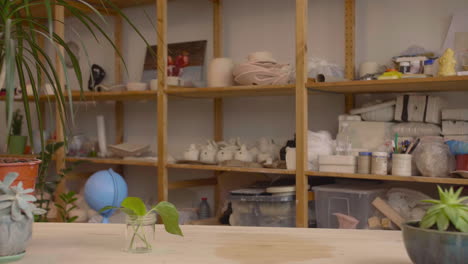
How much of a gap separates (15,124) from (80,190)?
0.72 metres

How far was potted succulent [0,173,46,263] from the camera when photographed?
96cm

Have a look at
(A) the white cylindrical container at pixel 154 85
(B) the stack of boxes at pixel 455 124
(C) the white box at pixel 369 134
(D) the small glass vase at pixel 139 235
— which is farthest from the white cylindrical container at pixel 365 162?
(D) the small glass vase at pixel 139 235

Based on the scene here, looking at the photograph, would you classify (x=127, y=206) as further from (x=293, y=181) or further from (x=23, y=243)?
(x=293, y=181)

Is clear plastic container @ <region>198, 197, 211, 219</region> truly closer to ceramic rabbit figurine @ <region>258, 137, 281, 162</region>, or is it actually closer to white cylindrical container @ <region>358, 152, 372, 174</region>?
ceramic rabbit figurine @ <region>258, 137, 281, 162</region>

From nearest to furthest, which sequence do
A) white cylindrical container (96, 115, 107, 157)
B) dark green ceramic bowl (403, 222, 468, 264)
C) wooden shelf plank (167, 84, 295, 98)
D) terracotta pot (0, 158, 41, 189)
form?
dark green ceramic bowl (403, 222, 468, 264) → terracotta pot (0, 158, 41, 189) → wooden shelf plank (167, 84, 295, 98) → white cylindrical container (96, 115, 107, 157)

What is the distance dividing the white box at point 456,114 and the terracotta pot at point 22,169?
78.3 inches

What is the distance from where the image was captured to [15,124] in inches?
164

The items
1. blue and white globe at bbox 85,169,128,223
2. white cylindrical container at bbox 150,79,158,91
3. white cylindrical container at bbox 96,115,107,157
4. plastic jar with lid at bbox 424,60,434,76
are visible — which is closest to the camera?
plastic jar with lid at bbox 424,60,434,76

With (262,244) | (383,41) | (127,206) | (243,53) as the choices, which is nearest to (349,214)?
(383,41)

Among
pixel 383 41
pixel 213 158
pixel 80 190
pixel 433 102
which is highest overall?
pixel 383 41

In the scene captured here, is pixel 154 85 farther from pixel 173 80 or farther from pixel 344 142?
pixel 344 142

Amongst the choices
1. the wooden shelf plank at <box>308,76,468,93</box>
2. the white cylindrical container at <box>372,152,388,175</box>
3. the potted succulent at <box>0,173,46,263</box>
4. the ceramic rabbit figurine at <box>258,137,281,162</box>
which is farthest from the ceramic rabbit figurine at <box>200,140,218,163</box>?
the potted succulent at <box>0,173,46,263</box>

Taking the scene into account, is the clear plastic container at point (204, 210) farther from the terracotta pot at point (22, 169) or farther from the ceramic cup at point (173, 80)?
the terracotta pot at point (22, 169)

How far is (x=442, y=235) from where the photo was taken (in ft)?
2.69
